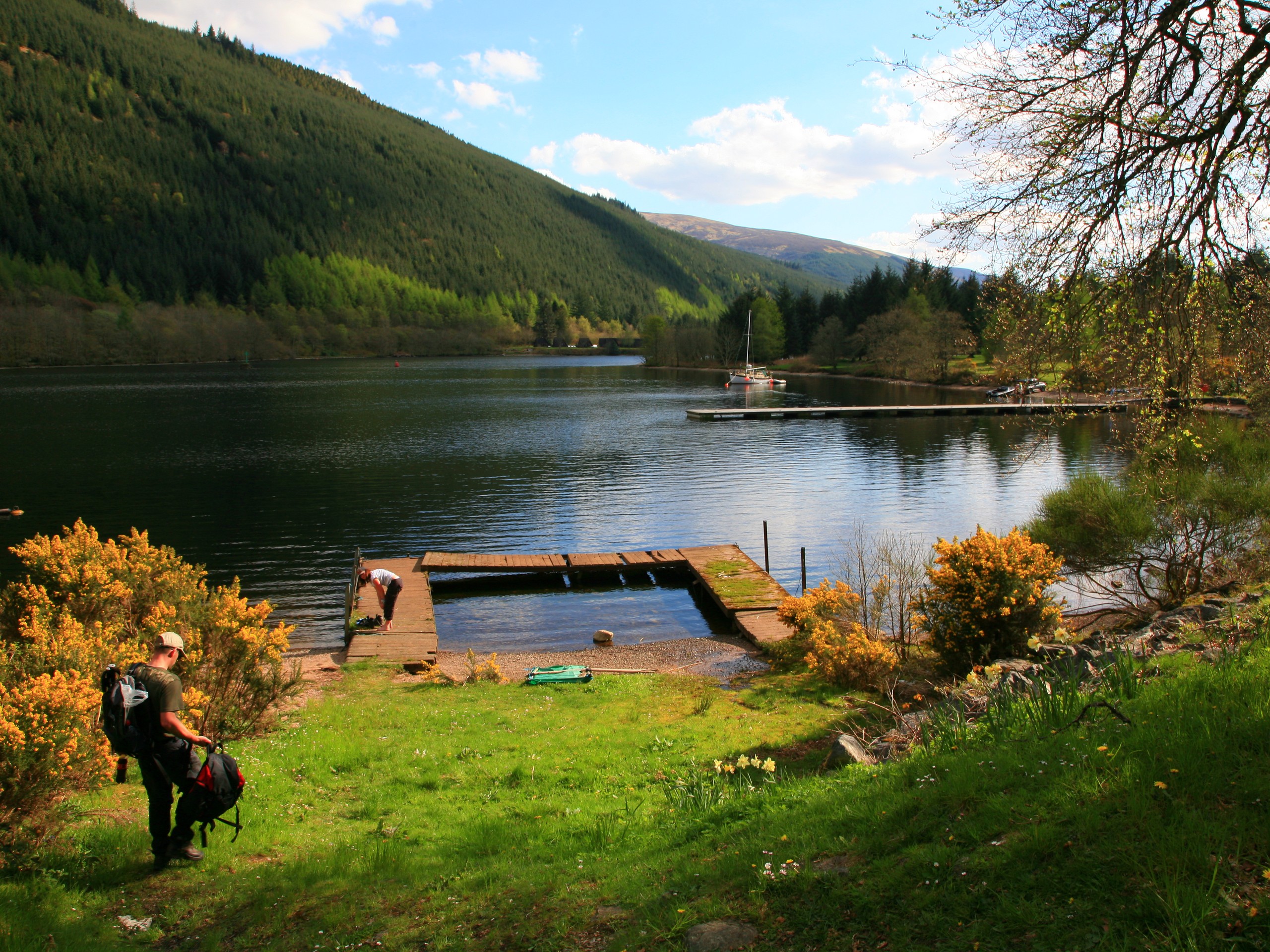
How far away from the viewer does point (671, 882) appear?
5.62 m

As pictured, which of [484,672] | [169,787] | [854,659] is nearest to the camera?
[169,787]

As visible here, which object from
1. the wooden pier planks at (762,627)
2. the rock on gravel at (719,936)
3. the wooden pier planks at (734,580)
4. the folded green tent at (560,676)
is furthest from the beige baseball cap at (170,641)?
the wooden pier planks at (734,580)

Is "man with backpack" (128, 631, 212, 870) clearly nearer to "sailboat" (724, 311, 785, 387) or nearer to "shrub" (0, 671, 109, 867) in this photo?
"shrub" (0, 671, 109, 867)

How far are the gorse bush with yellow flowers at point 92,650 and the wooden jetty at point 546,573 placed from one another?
12.2 feet

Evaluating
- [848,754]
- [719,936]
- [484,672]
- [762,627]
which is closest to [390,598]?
[484,672]

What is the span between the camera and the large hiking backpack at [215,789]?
6586mm

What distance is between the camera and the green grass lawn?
4.41m

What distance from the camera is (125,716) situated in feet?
20.6

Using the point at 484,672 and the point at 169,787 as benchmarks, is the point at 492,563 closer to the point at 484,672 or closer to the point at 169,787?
the point at 484,672

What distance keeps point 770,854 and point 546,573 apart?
21191 millimetres

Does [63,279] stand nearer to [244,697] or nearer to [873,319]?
[873,319]

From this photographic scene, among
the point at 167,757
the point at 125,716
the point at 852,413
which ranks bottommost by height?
the point at 167,757

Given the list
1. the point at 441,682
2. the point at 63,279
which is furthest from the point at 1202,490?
the point at 63,279

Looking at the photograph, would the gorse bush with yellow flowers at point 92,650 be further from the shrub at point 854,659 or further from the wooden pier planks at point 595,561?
the wooden pier planks at point 595,561
